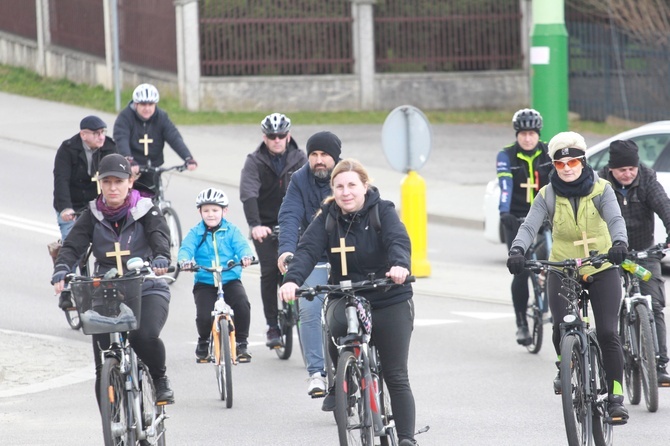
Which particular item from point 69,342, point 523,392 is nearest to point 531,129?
point 523,392

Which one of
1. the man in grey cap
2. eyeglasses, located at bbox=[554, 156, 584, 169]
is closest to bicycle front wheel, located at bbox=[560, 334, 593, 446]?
eyeglasses, located at bbox=[554, 156, 584, 169]

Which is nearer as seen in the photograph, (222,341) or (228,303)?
(222,341)

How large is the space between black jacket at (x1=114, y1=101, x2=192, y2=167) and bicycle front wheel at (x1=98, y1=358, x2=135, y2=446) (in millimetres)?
6871

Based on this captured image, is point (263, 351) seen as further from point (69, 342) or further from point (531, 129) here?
point (531, 129)

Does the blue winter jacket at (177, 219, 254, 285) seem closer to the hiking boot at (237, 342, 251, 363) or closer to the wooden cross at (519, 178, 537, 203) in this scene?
the hiking boot at (237, 342, 251, 363)

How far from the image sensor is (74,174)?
12.3 m

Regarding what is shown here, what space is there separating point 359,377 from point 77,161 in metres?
5.55

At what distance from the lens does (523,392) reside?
10039 mm

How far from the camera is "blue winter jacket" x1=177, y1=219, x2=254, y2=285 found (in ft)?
33.8

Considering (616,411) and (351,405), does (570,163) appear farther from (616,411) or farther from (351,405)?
(351,405)

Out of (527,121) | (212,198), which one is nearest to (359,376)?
(212,198)

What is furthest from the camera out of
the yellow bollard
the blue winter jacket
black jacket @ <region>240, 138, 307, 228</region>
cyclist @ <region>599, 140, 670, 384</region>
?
the yellow bollard

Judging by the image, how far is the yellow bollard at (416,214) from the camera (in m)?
15.1

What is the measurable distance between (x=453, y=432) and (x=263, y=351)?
10.5ft
